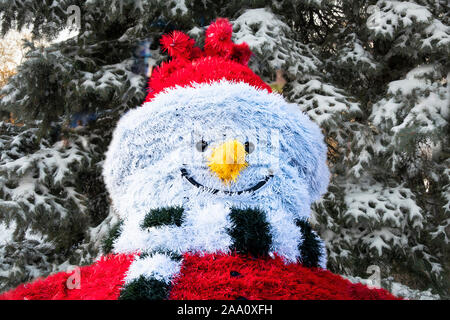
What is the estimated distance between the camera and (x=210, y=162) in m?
1.35

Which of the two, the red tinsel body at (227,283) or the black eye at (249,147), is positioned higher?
the black eye at (249,147)

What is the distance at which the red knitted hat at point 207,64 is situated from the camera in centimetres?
157

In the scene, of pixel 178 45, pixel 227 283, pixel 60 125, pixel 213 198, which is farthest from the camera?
pixel 60 125

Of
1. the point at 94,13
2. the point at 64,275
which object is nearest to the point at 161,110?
the point at 64,275

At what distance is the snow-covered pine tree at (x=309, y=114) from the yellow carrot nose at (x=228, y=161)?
237 centimetres

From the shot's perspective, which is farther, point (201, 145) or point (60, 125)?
point (60, 125)

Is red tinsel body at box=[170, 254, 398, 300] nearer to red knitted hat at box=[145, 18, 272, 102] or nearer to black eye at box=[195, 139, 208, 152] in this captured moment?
black eye at box=[195, 139, 208, 152]

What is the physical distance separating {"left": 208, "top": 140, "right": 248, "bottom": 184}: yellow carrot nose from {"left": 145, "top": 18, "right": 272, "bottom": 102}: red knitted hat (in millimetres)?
329

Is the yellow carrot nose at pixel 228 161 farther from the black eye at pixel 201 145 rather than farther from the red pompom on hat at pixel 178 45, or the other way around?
the red pompom on hat at pixel 178 45

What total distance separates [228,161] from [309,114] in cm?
259

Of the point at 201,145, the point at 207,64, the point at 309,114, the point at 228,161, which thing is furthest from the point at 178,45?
the point at 309,114

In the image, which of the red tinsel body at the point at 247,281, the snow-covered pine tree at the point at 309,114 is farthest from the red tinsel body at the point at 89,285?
the snow-covered pine tree at the point at 309,114

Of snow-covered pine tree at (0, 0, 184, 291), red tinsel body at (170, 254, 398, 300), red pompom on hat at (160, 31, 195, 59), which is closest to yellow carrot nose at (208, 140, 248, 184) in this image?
red tinsel body at (170, 254, 398, 300)

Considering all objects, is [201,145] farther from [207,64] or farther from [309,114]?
[309,114]
